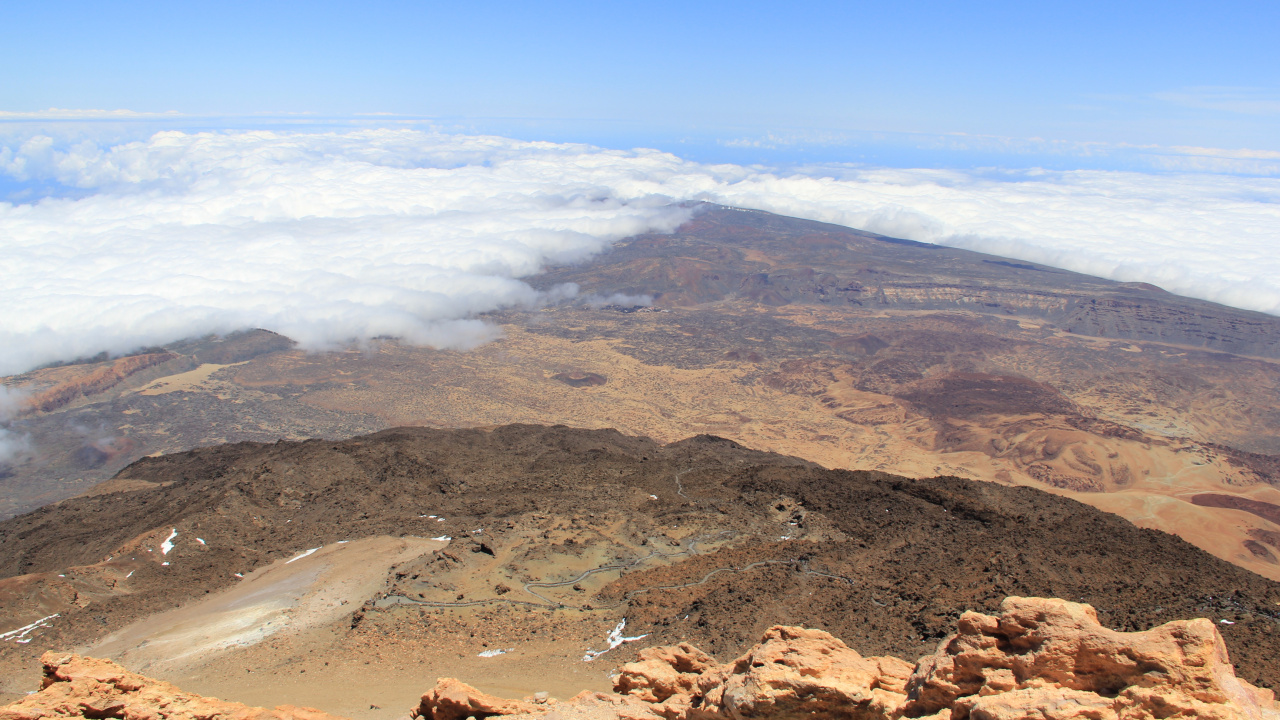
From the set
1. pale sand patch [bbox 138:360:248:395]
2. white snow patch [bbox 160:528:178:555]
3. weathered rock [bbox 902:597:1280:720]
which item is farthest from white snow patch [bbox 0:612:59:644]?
pale sand patch [bbox 138:360:248:395]

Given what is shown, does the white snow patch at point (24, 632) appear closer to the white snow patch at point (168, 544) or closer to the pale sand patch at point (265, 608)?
the pale sand patch at point (265, 608)

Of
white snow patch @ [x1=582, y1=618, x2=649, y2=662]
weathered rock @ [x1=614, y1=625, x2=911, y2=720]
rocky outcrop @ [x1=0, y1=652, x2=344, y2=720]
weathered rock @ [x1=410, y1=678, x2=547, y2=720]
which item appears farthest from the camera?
white snow patch @ [x1=582, y1=618, x2=649, y2=662]

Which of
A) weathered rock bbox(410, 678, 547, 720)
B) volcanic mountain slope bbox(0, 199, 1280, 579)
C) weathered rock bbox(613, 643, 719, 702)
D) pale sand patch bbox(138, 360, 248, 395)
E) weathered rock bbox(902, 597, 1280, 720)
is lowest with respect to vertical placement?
pale sand patch bbox(138, 360, 248, 395)

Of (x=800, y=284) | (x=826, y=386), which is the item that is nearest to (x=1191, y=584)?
(x=826, y=386)

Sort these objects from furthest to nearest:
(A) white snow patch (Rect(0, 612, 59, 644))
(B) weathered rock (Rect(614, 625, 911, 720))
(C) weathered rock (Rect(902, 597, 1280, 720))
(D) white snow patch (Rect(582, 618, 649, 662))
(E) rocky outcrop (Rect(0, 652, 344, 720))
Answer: (A) white snow patch (Rect(0, 612, 59, 644)), (D) white snow patch (Rect(582, 618, 649, 662)), (E) rocky outcrop (Rect(0, 652, 344, 720)), (B) weathered rock (Rect(614, 625, 911, 720)), (C) weathered rock (Rect(902, 597, 1280, 720))

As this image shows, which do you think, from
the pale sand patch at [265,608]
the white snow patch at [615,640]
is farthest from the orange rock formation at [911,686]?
the pale sand patch at [265,608]

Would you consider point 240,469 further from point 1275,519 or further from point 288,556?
point 1275,519

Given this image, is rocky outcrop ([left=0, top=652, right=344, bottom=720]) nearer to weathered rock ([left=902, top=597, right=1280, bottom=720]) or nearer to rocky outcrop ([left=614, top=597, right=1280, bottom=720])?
rocky outcrop ([left=614, top=597, right=1280, bottom=720])

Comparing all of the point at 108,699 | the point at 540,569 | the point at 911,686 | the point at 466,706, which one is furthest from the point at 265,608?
the point at 911,686
